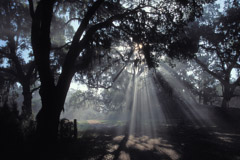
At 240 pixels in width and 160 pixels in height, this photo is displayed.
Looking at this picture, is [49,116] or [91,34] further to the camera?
[91,34]

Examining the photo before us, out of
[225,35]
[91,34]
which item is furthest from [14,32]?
[225,35]

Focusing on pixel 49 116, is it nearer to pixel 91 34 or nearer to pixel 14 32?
pixel 91 34

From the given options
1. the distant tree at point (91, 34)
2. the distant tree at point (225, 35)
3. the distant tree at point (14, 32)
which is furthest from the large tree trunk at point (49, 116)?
the distant tree at point (225, 35)

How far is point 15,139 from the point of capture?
5.97 m

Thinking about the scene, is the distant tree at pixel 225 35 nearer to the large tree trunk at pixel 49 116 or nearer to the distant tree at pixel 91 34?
the distant tree at pixel 91 34

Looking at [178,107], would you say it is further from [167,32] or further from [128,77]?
[167,32]

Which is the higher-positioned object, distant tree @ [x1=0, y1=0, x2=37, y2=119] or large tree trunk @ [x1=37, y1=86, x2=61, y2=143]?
distant tree @ [x1=0, y1=0, x2=37, y2=119]

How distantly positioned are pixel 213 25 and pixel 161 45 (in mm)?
16148

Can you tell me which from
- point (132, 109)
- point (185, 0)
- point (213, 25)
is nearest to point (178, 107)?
point (132, 109)

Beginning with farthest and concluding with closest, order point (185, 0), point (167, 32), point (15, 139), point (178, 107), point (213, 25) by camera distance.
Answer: point (178, 107), point (213, 25), point (167, 32), point (185, 0), point (15, 139)

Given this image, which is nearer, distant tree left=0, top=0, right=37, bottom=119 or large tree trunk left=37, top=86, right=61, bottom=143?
large tree trunk left=37, top=86, right=61, bottom=143

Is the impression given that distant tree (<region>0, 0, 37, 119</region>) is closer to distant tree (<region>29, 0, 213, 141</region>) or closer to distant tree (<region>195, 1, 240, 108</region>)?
distant tree (<region>29, 0, 213, 141</region>)

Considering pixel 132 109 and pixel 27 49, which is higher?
pixel 27 49

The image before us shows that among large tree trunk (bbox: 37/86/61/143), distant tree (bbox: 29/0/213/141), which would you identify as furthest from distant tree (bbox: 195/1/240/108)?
large tree trunk (bbox: 37/86/61/143)
